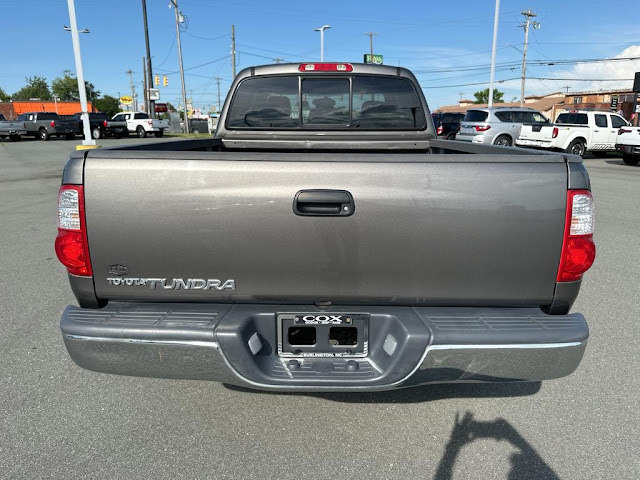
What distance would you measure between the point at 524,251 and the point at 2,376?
3301 mm

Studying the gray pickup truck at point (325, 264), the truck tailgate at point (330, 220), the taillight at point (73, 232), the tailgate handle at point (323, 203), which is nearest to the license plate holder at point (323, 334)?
the gray pickup truck at point (325, 264)

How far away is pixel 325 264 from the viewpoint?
2184 millimetres

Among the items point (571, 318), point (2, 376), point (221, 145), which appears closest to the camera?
point (571, 318)

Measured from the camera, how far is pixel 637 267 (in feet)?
18.8

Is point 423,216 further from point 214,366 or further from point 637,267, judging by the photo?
point 637,267

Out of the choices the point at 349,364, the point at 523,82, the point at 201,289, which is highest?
the point at 523,82

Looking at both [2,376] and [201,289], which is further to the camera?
[2,376]

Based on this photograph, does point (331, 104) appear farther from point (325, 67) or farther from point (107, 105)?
point (107, 105)

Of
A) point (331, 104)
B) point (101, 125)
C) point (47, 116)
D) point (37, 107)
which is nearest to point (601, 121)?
point (331, 104)

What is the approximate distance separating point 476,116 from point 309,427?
19.6 meters

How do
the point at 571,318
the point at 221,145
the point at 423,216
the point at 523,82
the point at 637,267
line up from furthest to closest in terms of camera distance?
1. the point at 523,82
2. the point at 637,267
3. the point at 221,145
4. the point at 571,318
5. the point at 423,216

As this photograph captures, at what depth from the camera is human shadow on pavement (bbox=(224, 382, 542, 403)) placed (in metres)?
2.98

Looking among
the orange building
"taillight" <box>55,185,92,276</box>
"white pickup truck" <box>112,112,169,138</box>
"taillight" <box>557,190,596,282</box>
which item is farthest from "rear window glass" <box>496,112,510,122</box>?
the orange building

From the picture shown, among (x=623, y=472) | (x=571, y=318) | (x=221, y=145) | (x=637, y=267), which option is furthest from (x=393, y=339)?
(x=637, y=267)
